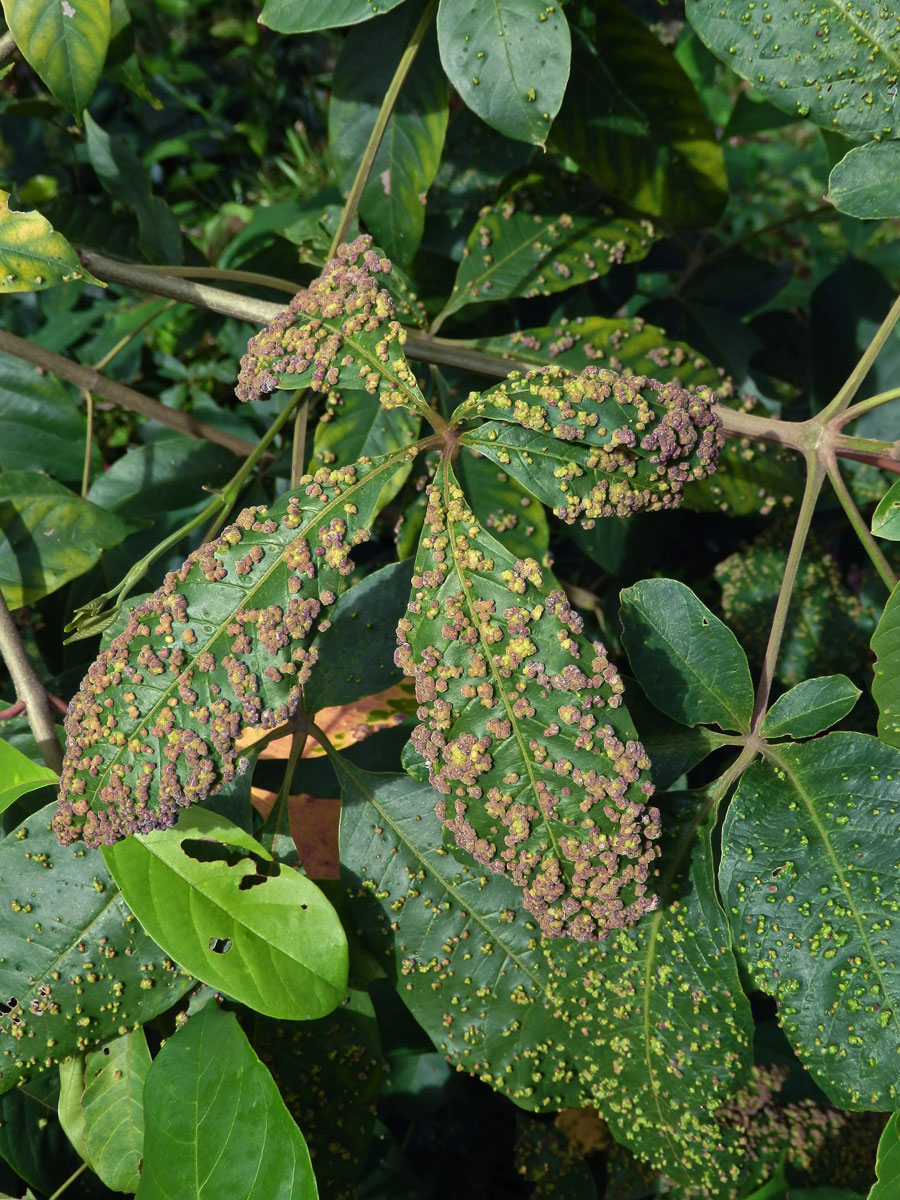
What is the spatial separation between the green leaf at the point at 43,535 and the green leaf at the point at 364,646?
15.0 inches

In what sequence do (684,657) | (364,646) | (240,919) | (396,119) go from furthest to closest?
(396,119), (364,646), (684,657), (240,919)

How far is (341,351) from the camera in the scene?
105cm

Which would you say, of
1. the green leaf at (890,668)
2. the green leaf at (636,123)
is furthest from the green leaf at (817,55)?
the green leaf at (890,668)

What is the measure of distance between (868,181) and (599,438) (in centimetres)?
53

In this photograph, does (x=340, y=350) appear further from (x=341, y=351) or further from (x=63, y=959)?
(x=63, y=959)

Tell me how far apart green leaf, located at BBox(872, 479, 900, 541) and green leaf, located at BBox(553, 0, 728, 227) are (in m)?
0.75

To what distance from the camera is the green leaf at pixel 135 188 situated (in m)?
1.62

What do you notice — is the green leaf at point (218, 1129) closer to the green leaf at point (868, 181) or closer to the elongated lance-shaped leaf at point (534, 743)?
the elongated lance-shaped leaf at point (534, 743)

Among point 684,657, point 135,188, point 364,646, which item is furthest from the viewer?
point 135,188

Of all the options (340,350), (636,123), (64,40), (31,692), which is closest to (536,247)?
(636,123)

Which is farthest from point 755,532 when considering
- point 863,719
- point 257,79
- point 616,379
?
point 257,79

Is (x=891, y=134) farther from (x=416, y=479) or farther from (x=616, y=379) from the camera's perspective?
(x=416, y=479)

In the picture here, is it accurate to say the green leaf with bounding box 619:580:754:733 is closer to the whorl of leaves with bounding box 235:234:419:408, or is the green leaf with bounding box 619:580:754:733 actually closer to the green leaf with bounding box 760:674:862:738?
the green leaf with bounding box 760:674:862:738

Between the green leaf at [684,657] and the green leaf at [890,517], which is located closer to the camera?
the green leaf at [890,517]
